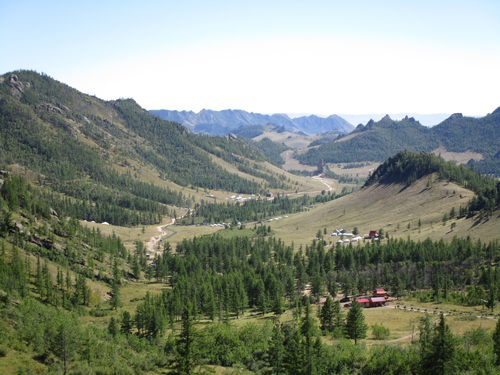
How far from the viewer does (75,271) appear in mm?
126938

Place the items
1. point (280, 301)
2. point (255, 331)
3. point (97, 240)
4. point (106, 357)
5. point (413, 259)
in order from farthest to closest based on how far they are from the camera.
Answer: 1. point (97, 240)
2. point (413, 259)
3. point (280, 301)
4. point (255, 331)
5. point (106, 357)

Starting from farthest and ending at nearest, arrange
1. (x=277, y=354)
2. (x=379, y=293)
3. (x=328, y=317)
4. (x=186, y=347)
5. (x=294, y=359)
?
(x=379, y=293) < (x=328, y=317) < (x=277, y=354) < (x=294, y=359) < (x=186, y=347)

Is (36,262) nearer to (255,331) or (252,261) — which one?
(255,331)

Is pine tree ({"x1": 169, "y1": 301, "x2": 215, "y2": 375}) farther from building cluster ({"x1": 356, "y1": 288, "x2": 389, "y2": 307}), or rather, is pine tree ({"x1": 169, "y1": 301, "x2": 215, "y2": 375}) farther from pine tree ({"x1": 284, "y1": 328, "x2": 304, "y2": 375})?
building cluster ({"x1": 356, "y1": 288, "x2": 389, "y2": 307})

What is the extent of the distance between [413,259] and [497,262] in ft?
95.4

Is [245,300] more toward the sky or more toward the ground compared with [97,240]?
more toward the ground

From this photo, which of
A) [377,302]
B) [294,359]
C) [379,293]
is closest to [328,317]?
[377,302]

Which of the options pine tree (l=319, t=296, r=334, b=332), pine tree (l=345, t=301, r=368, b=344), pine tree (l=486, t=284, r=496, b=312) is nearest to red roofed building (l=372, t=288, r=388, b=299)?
pine tree (l=486, t=284, r=496, b=312)

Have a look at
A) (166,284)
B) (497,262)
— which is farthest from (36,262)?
(497,262)

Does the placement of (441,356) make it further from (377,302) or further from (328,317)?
(377,302)

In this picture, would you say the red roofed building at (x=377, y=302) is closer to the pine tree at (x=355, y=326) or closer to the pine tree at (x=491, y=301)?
the pine tree at (x=491, y=301)

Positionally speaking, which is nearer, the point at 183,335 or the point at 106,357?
the point at 183,335

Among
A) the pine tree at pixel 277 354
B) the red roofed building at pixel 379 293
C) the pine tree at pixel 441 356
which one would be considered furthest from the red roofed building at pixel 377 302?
the pine tree at pixel 441 356

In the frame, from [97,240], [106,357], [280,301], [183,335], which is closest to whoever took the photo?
[183,335]
